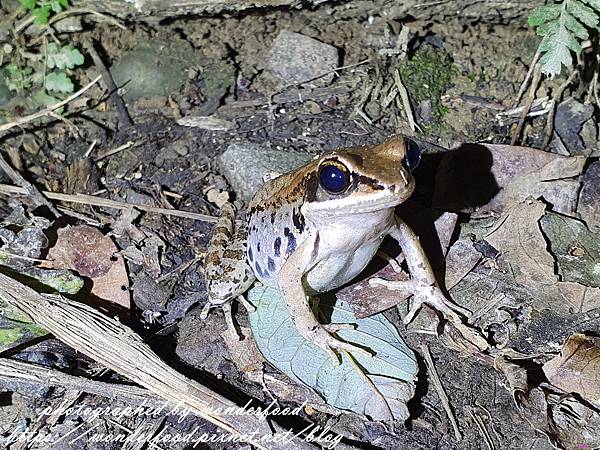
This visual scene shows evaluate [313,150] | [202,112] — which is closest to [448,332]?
[313,150]

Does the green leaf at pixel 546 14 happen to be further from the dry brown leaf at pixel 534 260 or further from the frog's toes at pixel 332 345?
the frog's toes at pixel 332 345

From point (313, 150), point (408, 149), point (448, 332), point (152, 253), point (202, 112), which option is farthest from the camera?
point (202, 112)

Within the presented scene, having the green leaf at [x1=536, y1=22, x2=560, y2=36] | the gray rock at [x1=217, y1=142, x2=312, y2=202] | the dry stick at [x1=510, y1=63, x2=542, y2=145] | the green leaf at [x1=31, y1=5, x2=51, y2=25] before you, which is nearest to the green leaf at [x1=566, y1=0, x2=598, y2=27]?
the green leaf at [x1=536, y1=22, x2=560, y2=36]

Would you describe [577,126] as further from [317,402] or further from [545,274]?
[317,402]

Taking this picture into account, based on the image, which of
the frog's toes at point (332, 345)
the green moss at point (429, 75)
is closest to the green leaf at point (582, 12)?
the green moss at point (429, 75)

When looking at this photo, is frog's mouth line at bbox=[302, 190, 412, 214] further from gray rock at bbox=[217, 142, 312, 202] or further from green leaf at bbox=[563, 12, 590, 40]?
green leaf at bbox=[563, 12, 590, 40]
